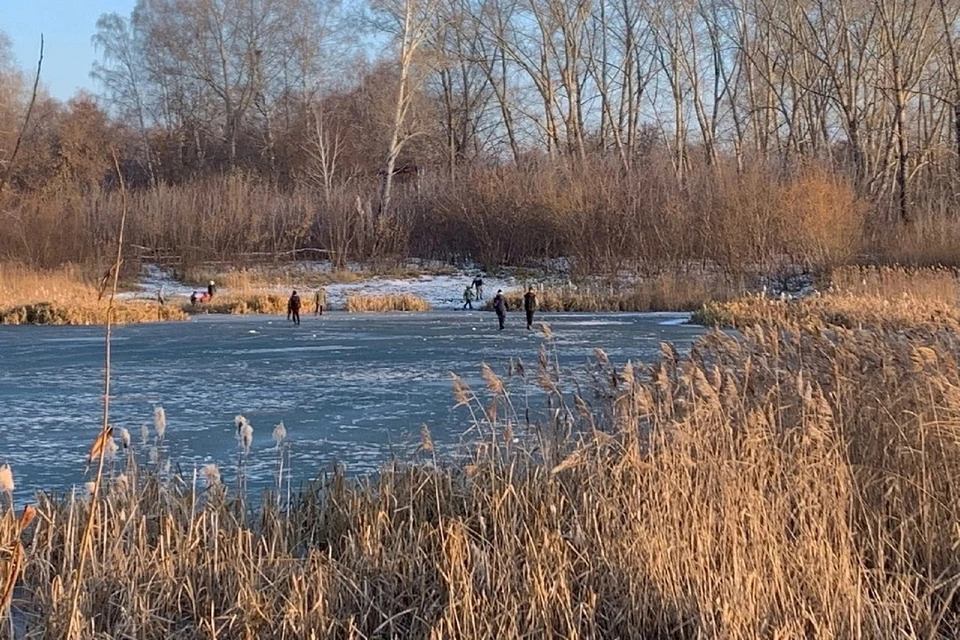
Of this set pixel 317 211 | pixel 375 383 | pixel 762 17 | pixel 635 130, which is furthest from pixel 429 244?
pixel 375 383

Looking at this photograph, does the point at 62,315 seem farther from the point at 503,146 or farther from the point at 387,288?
the point at 503,146

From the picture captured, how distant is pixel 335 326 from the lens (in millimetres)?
18703

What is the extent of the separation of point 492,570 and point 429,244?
1198 inches

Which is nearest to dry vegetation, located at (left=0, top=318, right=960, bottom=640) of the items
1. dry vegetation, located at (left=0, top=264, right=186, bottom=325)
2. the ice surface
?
dry vegetation, located at (left=0, top=264, right=186, bottom=325)

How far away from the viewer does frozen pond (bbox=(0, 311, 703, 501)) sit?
6305 millimetres

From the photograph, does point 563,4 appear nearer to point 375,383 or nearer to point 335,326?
point 335,326

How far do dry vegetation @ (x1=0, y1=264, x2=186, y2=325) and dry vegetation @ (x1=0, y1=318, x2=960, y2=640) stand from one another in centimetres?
1440

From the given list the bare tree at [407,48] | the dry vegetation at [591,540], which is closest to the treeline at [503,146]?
the bare tree at [407,48]

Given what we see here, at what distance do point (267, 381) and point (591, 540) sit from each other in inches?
281

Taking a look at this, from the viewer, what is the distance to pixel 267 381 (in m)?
10.3

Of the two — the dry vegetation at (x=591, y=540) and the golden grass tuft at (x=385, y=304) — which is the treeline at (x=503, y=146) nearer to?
the golden grass tuft at (x=385, y=304)

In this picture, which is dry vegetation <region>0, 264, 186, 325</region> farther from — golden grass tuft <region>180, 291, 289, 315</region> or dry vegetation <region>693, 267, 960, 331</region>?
dry vegetation <region>693, 267, 960, 331</region>

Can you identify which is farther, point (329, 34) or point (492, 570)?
point (329, 34)

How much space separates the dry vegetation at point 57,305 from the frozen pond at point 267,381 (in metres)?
1.33
